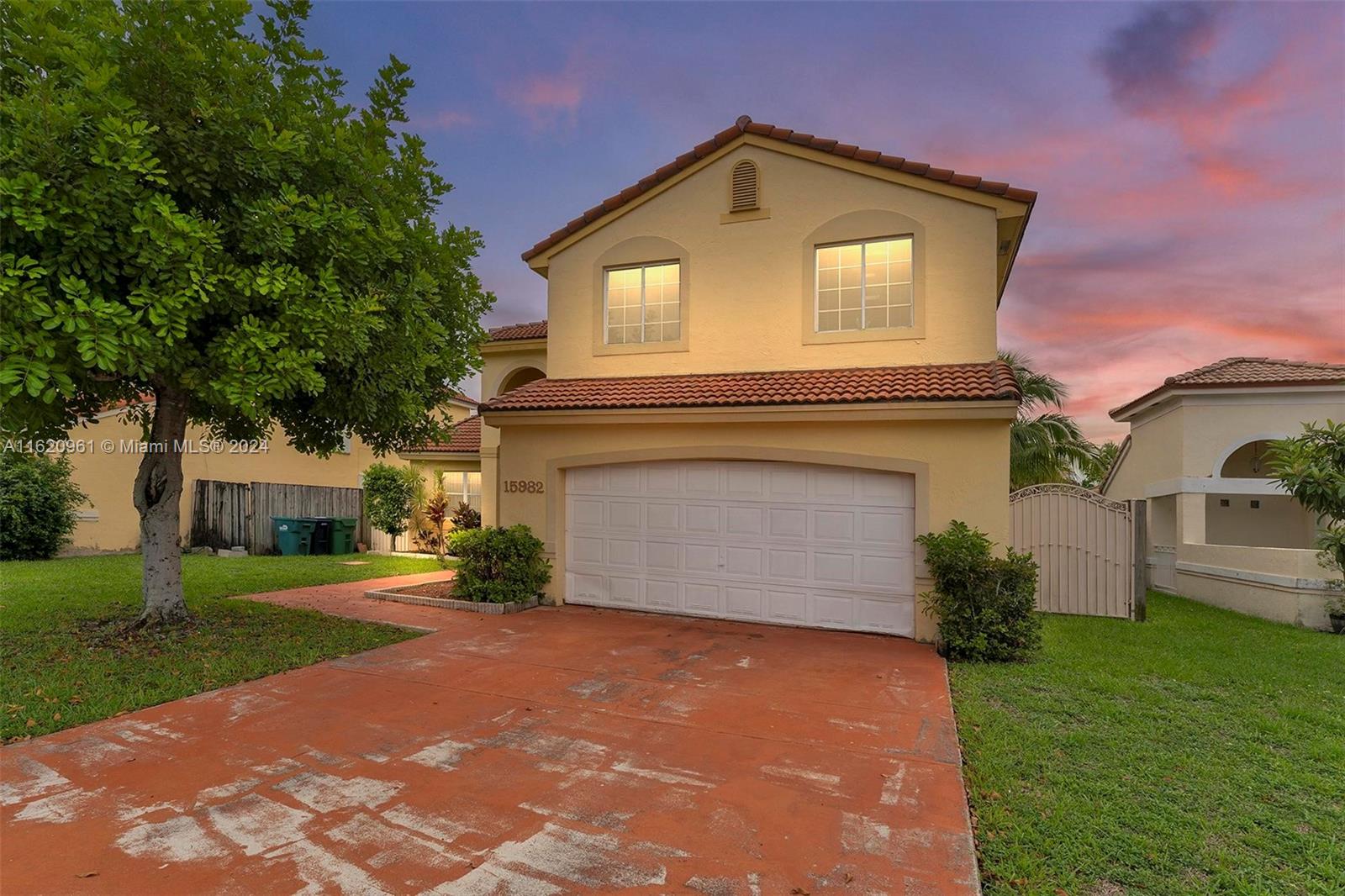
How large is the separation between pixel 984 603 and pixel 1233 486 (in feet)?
29.8

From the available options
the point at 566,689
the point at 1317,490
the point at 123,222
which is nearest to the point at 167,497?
the point at 123,222

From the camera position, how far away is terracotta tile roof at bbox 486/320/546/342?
1556cm

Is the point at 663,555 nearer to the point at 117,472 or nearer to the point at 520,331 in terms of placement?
the point at 520,331

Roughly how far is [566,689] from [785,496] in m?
4.72

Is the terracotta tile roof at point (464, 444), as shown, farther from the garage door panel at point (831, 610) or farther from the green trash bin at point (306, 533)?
the garage door panel at point (831, 610)

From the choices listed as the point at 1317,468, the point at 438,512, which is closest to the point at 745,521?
the point at 1317,468

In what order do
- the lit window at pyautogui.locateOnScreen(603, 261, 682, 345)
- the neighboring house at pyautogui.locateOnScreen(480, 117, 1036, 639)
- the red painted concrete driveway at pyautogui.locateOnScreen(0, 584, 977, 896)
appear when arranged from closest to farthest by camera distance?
1. the red painted concrete driveway at pyautogui.locateOnScreen(0, 584, 977, 896)
2. the neighboring house at pyautogui.locateOnScreen(480, 117, 1036, 639)
3. the lit window at pyautogui.locateOnScreen(603, 261, 682, 345)

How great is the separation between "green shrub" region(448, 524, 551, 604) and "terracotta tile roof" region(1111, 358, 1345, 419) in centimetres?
1383

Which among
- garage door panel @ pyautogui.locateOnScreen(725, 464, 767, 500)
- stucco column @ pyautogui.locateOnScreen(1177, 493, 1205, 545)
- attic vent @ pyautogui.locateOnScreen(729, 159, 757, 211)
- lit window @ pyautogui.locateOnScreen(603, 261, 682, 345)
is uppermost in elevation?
attic vent @ pyautogui.locateOnScreen(729, 159, 757, 211)

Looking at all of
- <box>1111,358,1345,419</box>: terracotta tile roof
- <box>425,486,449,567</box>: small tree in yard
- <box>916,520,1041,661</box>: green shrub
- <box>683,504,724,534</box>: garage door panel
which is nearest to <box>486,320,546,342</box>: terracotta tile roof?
<box>425,486,449,567</box>: small tree in yard

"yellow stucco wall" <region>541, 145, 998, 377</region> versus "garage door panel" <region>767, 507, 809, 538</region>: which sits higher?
"yellow stucco wall" <region>541, 145, 998, 377</region>

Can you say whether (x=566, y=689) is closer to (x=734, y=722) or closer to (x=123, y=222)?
(x=734, y=722)

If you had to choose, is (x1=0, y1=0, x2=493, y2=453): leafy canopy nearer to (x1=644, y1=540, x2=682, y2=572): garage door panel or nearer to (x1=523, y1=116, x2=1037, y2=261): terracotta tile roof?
(x1=523, y1=116, x2=1037, y2=261): terracotta tile roof

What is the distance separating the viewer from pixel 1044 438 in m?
18.2
